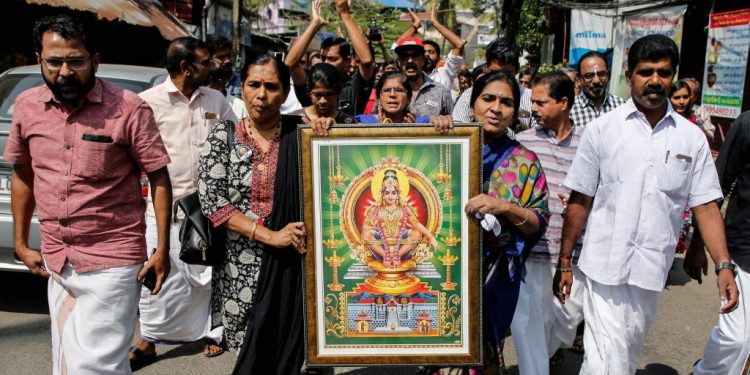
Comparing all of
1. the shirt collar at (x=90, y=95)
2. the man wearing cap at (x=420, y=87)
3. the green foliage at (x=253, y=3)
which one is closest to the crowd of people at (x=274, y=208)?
the shirt collar at (x=90, y=95)

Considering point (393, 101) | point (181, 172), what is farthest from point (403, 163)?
point (181, 172)

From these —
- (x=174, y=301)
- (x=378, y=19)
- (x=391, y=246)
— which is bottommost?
(x=174, y=301)

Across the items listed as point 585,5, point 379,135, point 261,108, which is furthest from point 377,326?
point 585,5

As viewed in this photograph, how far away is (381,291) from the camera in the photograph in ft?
9.84

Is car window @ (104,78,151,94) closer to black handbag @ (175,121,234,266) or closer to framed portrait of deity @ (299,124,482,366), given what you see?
black handbag @ (175,121,234,266)

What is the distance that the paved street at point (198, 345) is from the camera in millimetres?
4359

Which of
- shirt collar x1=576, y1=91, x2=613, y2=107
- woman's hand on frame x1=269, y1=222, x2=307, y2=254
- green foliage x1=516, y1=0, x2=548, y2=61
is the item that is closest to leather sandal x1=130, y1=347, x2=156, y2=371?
woman's hand on frame x1=269, y1=222, x2=307, y2=254

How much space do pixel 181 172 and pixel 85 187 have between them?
4.19 ft

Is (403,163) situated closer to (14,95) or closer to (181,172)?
(181,172)

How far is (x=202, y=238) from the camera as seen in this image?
3.12m

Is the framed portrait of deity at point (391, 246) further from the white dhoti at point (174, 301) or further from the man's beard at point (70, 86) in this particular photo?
the white dhoti at point (174, 301)

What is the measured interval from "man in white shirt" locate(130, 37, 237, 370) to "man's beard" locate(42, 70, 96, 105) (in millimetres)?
1290

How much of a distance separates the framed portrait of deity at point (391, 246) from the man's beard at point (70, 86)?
928mm

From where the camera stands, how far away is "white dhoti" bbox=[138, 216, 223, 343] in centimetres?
434
